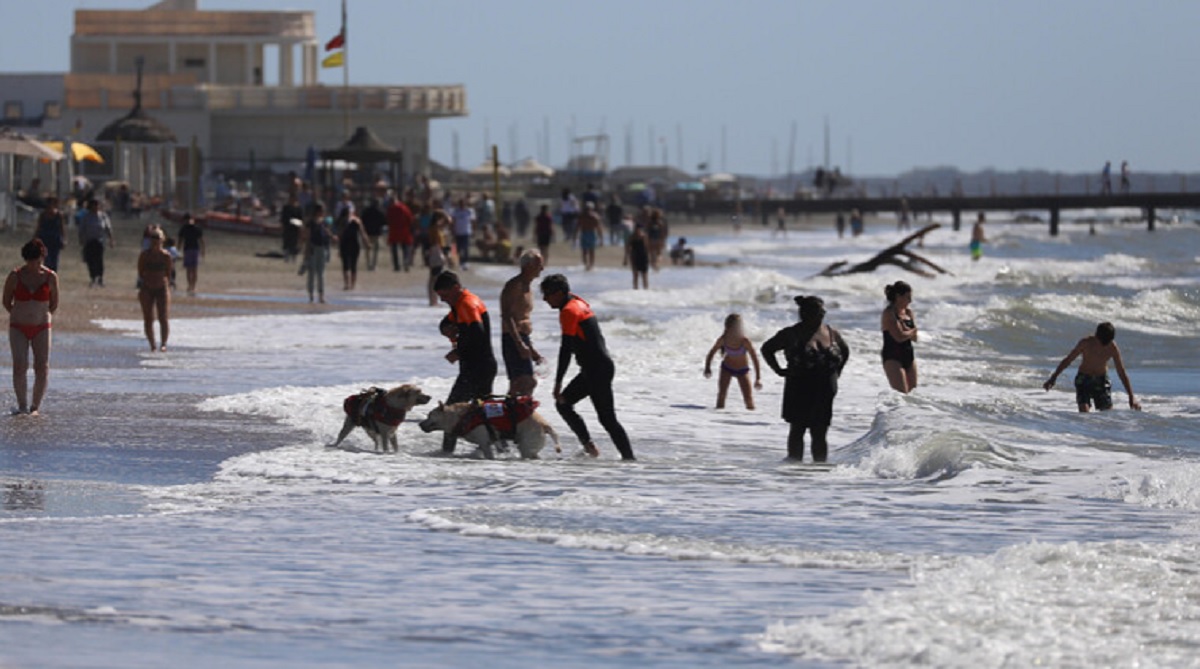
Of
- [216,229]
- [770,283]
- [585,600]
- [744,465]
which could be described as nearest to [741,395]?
[744,465]

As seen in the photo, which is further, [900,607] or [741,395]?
[741,395]

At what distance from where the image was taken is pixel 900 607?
8211mm

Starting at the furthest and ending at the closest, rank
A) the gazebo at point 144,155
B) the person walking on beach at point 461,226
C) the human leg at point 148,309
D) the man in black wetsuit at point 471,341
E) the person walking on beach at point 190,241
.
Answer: the gazebo at point 144,155 < the person walking on beach at point 461,226 < the person walking on beach at point 190,241 < the human leg at point 148,309 < the man in black wetsuit at point 471,341

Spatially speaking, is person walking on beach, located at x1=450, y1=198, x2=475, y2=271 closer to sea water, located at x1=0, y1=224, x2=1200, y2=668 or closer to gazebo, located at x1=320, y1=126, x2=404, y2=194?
gazebo, located at x1=320, y1=126, x2=404, y2=194

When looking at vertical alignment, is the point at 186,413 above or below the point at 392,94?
below

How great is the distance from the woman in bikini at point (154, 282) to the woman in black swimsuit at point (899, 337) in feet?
23.6

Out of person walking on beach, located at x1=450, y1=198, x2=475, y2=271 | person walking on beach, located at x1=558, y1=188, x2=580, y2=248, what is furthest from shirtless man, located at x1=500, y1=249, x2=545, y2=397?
person walking on beach, located at x1=558, y1=188, x2=580, y2=248

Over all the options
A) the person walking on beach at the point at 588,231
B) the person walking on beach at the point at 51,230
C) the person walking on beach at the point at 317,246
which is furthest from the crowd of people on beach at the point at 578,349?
the person walking on beach at the point at 588,231

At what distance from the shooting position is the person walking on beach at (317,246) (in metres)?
27.7

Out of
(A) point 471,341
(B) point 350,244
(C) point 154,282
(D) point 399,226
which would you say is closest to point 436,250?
(B) point 350,244

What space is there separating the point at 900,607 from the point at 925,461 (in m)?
4.66

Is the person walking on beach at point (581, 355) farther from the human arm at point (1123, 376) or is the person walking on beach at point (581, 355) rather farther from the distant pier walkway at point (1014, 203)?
the distant pier walkway at point (1014, 203)

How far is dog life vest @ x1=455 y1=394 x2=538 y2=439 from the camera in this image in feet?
42.0

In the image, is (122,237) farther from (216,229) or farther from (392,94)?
(392,94)
